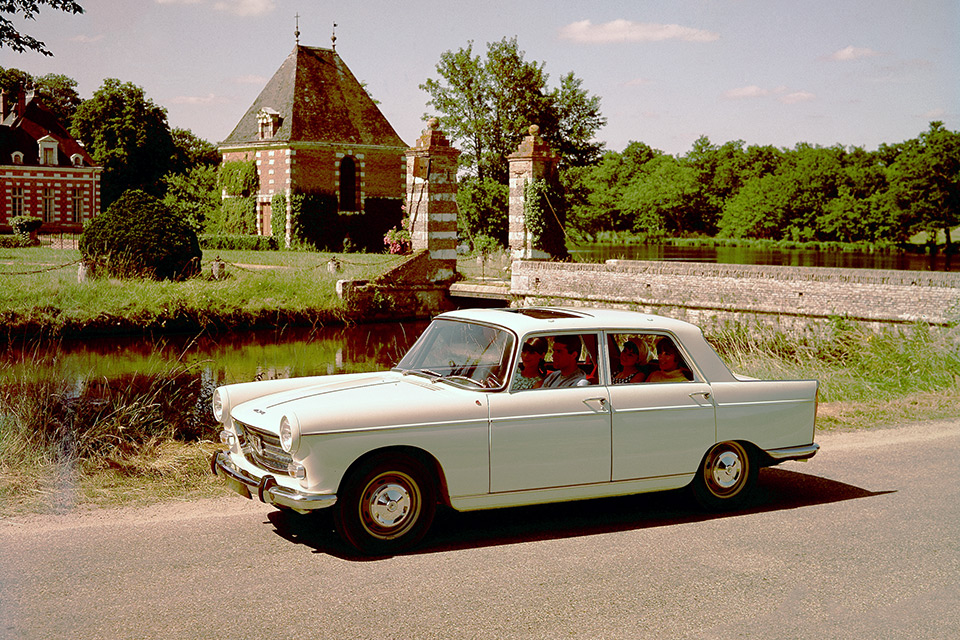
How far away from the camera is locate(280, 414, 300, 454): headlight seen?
16.7 feet

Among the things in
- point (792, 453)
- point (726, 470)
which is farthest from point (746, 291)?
point (726, 470)

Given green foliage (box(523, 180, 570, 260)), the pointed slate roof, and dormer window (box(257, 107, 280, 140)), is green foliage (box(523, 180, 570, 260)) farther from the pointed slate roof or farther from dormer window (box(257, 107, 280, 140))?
dormer window (box(257, 107, 280, 140))

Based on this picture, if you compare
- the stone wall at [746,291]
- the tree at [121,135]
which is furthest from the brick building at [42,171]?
the stone wall at [746,291]

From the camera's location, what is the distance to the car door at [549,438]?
5609mm

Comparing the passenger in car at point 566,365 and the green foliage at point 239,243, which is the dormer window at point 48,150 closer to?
the green foliage at point 239,243

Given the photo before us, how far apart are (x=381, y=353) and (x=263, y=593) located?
1688 centimetres

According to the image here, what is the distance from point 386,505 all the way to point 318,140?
44734 millimetres

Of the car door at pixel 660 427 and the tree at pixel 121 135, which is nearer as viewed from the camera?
the car door at pixel 660 427

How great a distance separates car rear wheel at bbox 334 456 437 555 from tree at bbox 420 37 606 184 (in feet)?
136

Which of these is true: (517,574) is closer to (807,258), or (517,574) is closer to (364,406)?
(364,406)

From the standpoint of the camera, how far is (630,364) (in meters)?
6.48

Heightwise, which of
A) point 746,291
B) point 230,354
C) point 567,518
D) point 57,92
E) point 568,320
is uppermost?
point 57,92

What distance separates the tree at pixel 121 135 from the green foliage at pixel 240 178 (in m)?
13.4

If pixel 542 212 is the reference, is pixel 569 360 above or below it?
below
